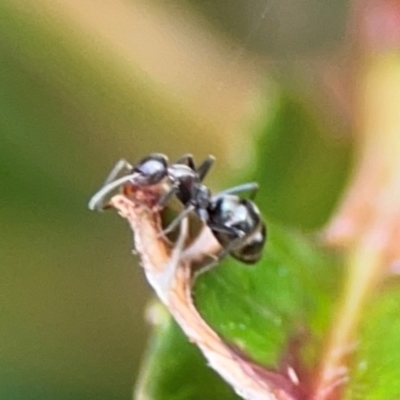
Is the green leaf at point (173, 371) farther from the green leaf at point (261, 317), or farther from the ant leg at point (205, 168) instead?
the ant leg at point (205, 168)

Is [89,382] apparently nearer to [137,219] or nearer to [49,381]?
[49,381]

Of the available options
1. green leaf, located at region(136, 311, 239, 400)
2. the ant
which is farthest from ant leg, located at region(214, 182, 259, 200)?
green leaf, located at region(136, 311, 239, 400)

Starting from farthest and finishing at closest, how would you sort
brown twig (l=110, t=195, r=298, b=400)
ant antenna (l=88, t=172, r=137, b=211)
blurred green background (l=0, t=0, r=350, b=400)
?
1. blurred green background (l=0, t=0, r=350, b=400)
2. ant antenna (l=88, t=172, r=137, b=211)
3. brown twig (l=110, t=195, r=298, b=400)

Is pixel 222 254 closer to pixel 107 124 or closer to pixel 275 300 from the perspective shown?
pixel 275 300

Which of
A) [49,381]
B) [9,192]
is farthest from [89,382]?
[9,192]

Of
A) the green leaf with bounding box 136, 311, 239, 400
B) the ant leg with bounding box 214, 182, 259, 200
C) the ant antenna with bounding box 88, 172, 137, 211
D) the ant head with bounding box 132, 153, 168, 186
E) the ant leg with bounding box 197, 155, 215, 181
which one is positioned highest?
the ant leg with bounding box 214, 182, 259, 200

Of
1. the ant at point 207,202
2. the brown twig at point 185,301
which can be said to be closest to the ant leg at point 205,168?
the ant at point 207,202

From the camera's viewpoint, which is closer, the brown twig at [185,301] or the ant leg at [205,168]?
the brown twig at [185,301]

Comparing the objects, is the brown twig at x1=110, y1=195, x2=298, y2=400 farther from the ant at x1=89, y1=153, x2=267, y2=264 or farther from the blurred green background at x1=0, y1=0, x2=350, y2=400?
the blurred green background at x1=0, y1=0, x2=350, y2=400
